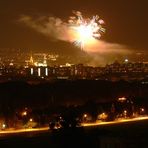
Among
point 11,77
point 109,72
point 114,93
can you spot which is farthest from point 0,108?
point 109,72

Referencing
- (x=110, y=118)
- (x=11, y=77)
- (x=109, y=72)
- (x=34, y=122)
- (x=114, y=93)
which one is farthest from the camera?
(x=109, y=72)

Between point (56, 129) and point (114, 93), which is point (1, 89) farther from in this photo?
point (56, 129)

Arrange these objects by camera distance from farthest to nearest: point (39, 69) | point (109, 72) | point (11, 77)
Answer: point (109, 72) → point (39, 69) → point (11, 77)

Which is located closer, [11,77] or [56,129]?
[56,129]

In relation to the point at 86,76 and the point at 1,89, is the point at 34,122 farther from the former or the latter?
the point at 86,76

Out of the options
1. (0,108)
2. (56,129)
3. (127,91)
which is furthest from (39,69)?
(56,129)

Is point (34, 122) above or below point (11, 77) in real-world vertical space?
below

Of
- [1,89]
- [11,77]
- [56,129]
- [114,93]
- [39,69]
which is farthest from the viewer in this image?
[39,69]

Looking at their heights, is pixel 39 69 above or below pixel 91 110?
above

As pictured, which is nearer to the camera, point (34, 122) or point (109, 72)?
Answer: point (34, 122)
